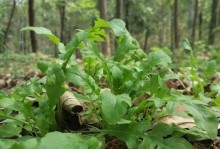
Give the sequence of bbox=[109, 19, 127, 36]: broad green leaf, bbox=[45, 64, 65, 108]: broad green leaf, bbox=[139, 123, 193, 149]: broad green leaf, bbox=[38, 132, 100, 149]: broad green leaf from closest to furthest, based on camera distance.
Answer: bbox=[38, 132, 100, 149]: broad green leaf < bbox=[139, 123, 193, 149]: broad green leaf < bbox=[45, 64, 65, 108]: broad green leaf < bbox=[109, 19, 127, 36]: broad green leaf

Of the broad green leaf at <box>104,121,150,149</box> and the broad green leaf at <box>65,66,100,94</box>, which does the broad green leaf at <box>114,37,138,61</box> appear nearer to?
the broad green leaf at <box>65,66,100,94</box>

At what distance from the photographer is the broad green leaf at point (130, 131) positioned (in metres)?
1.97

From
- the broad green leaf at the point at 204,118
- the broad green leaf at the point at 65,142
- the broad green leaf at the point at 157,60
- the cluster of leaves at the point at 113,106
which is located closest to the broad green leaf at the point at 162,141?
the cluster of leaves at the point at 113,106

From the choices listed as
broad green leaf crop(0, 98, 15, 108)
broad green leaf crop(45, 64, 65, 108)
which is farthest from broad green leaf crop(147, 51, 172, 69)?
broad green leaf crop(0, 98, 15, 108)

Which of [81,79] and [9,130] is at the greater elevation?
[81,79]

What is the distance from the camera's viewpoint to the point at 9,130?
7.09ft

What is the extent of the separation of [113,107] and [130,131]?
0.78ft

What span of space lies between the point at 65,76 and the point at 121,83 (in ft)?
1.30

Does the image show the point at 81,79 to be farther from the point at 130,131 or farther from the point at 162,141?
the point at 162,141

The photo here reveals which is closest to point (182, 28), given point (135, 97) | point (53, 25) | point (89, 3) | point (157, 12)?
point (157, 12)

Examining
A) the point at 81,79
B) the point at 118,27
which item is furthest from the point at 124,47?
the point at 81,79

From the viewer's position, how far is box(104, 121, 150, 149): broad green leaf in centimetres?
197

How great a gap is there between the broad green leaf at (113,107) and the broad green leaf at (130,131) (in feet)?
0.57

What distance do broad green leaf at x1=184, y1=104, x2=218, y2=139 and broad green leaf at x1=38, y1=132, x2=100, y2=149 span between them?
510 millimetres
